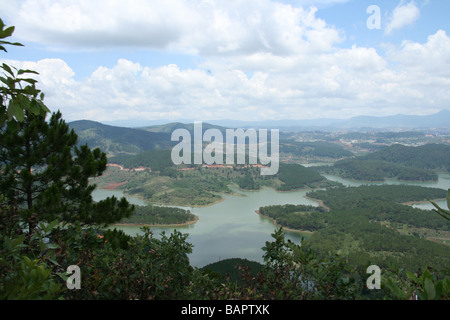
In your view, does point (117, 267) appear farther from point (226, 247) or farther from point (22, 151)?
point (226, 247)

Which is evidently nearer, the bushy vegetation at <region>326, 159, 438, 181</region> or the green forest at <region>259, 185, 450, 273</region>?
the green forest at <region>259, 185, 450, 273</region>

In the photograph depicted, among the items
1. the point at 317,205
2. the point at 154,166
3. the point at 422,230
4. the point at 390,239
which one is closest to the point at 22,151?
the point at 390,239

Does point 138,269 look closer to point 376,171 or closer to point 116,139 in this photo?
point 376,171

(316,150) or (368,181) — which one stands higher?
(316,150)

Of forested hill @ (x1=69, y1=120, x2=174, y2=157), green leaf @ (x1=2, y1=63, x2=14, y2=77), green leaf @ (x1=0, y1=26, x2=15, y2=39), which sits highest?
forested hill @ (x1=69, y1=120, x2=174, y2=157)

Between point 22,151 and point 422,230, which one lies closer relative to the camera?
point 22,151

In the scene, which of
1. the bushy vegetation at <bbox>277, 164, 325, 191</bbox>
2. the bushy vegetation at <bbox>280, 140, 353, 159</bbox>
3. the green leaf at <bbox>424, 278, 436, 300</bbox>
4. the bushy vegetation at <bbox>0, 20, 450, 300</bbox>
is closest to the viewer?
the green leaf at <bbox>424, 278, 436, 300</bbox>

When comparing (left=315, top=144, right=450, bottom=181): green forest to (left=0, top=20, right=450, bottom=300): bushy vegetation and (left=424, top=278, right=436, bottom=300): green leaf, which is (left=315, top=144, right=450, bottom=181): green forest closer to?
(left=0, top=20, right=450, bottom=300): bushy vegetation

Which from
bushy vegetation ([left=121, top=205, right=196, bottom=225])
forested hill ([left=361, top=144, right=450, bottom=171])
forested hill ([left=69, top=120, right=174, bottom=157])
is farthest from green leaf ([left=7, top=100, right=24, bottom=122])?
forested hill ([left=69, top=120, right=174, bottom=157])
